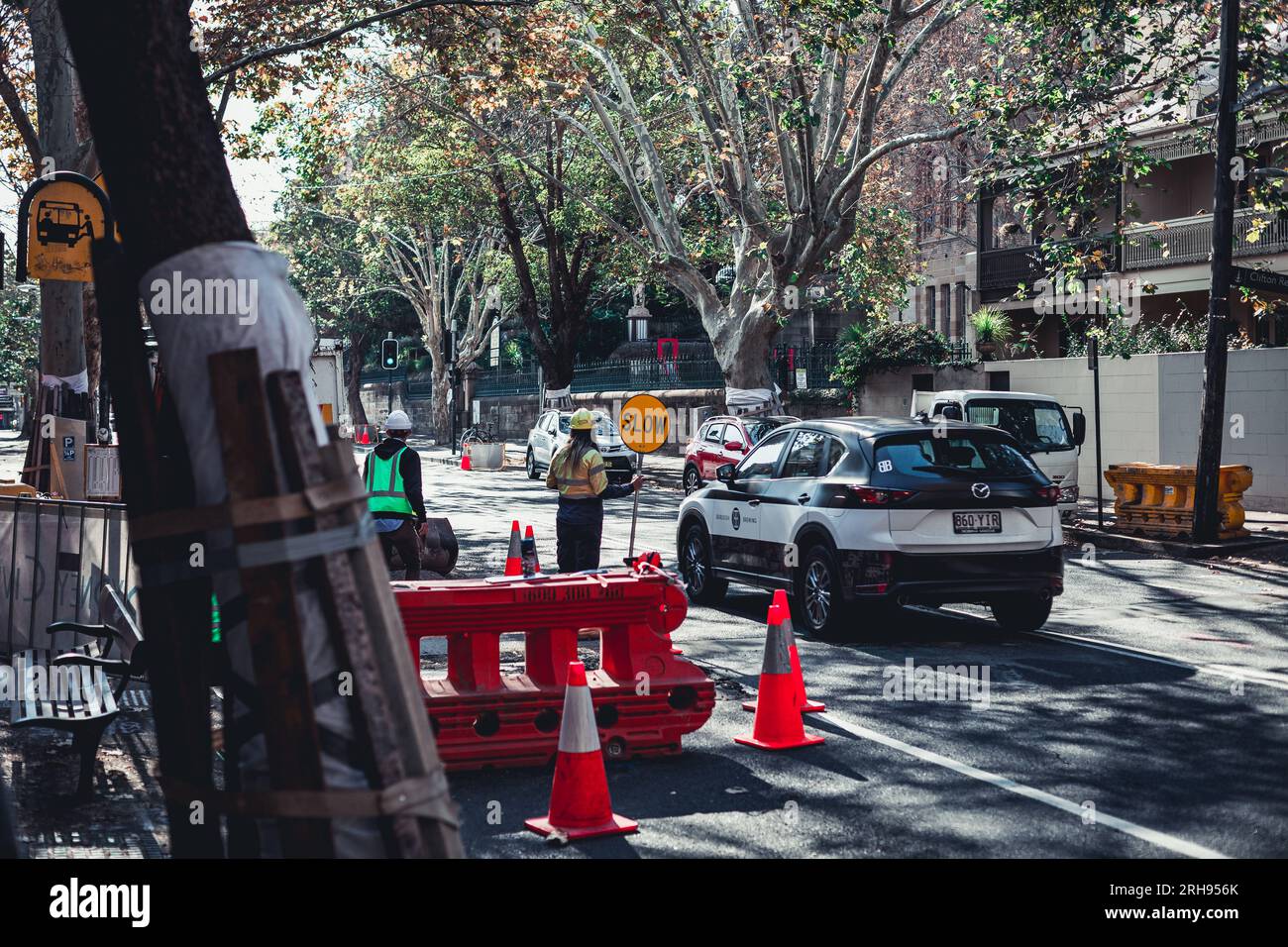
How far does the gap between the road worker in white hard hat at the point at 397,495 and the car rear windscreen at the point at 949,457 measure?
3.64m

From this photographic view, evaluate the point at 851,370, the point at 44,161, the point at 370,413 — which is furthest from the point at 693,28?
the point at 370,413

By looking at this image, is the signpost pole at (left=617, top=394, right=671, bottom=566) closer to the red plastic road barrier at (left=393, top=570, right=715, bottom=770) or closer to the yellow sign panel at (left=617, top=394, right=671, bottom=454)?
the yellow sign panel at (left=617, top=394, right=671, bottom=454)

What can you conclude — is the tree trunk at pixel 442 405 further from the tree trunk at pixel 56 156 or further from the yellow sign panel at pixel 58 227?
the yellow sign panel at pixel 58 227

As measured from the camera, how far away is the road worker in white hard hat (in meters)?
11.5

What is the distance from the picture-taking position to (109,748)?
8258 millimetres

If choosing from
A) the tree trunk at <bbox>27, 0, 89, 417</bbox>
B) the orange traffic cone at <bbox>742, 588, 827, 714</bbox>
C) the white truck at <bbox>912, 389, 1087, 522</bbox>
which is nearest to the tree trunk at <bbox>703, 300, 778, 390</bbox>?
the white truck at <bbox>912, 389, 1087, 522</bbox>

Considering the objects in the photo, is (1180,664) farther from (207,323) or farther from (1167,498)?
(1167,498)

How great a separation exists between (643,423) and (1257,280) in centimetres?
882

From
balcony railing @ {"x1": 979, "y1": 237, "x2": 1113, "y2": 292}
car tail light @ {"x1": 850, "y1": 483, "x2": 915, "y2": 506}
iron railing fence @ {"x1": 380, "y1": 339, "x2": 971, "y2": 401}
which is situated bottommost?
car tail light @ {"x1": 850, "y1": 483, "x2": 915, "y2": 506}

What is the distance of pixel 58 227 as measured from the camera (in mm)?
11320

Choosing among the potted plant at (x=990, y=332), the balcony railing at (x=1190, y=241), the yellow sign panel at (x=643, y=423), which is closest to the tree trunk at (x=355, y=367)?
the potted plant at (x=990, y=332)

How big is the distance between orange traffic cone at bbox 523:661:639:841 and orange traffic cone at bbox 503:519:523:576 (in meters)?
6.60
